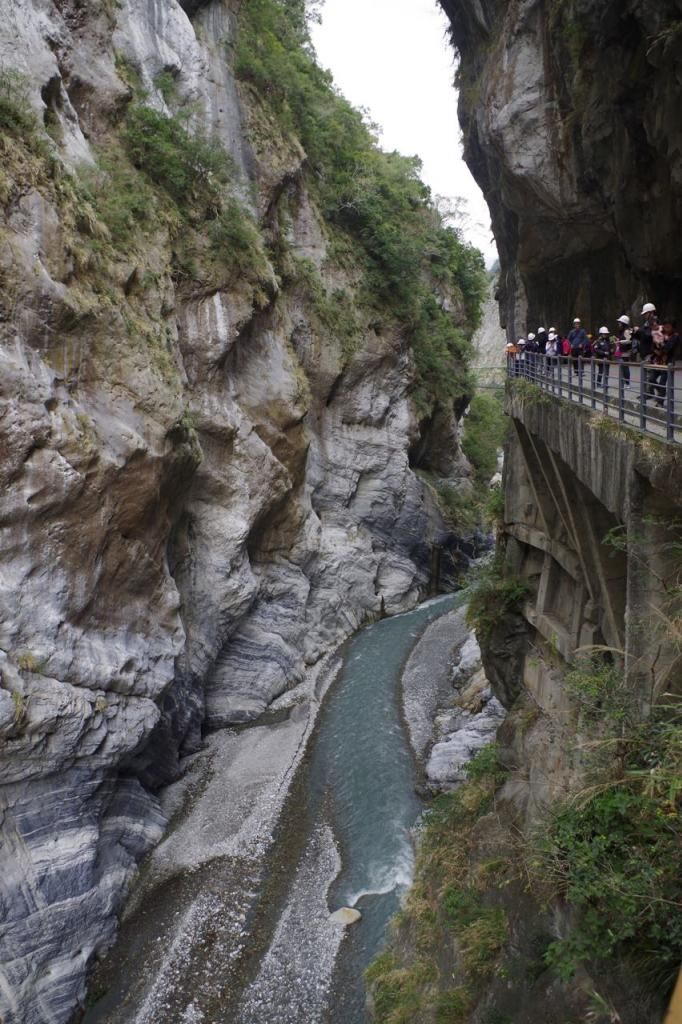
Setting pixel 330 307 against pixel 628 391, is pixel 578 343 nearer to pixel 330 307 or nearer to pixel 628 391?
pixel 628 391

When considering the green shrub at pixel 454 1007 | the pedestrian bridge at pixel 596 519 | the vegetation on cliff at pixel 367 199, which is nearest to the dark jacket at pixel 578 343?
the pedestrian bridge at pixel 596 519

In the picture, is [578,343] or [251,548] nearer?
[578,343]

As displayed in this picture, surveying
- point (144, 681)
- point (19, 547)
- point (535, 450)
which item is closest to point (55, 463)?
point (19, 547)

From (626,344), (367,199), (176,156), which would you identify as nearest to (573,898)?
(626,344)

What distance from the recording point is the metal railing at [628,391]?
23.9 feet

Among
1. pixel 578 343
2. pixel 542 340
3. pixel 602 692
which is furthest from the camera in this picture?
pixel 542 340

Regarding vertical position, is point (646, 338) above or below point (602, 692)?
above

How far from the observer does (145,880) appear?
1382 centimetres

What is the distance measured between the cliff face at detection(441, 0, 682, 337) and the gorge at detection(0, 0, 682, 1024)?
0.29 ft

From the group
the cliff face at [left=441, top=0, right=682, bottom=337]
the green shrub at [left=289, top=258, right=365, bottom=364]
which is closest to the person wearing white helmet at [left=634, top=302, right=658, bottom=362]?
the cliff face at [left=441, top=0, right=682, bottom=337]

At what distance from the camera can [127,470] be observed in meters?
14.6

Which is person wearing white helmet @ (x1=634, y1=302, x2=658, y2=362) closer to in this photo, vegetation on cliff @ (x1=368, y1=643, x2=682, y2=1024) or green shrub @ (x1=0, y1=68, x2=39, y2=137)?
vegetation on cliff @ (x1=368, y1=643, x2=682, y2=1024)

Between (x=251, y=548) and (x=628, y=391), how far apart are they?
16.1 meters

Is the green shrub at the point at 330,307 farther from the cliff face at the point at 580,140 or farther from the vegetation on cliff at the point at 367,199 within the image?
the cliff face at the point at 580,140
